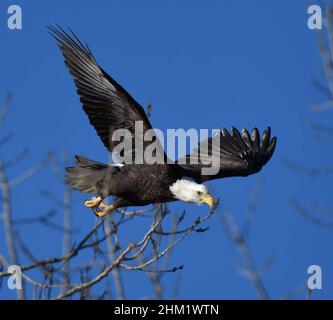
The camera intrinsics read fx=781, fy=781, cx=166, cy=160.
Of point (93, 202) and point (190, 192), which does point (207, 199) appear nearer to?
point (190, 192)

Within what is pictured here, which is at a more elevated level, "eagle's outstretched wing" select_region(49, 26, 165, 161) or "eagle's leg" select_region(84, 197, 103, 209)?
"eagle's outstretched wing" select_region(49, 26, 165, 161)

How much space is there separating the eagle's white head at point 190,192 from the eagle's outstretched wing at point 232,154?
105 cm

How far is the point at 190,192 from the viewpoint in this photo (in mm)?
7625

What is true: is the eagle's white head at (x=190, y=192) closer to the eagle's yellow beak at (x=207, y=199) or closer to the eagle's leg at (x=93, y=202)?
the eagle's yellow beak at (x=207, y=199)

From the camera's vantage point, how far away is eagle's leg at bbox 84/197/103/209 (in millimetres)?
7758

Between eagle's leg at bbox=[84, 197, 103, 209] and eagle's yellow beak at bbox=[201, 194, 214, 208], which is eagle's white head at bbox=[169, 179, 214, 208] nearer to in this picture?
eagle's yellow beak at bbox=[201, 194, 214, 208]

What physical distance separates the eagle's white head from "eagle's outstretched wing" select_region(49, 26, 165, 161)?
39 cm

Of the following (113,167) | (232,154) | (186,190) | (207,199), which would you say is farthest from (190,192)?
(232,154)

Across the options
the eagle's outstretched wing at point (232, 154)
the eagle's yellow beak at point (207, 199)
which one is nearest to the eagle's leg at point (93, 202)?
the eagle's yellow beak at point (207, 199)

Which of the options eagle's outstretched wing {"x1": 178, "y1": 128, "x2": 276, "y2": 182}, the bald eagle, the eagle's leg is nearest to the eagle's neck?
the bald eagle

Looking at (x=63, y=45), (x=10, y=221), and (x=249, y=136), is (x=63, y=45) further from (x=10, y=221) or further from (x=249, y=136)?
(x=10, y=221)
